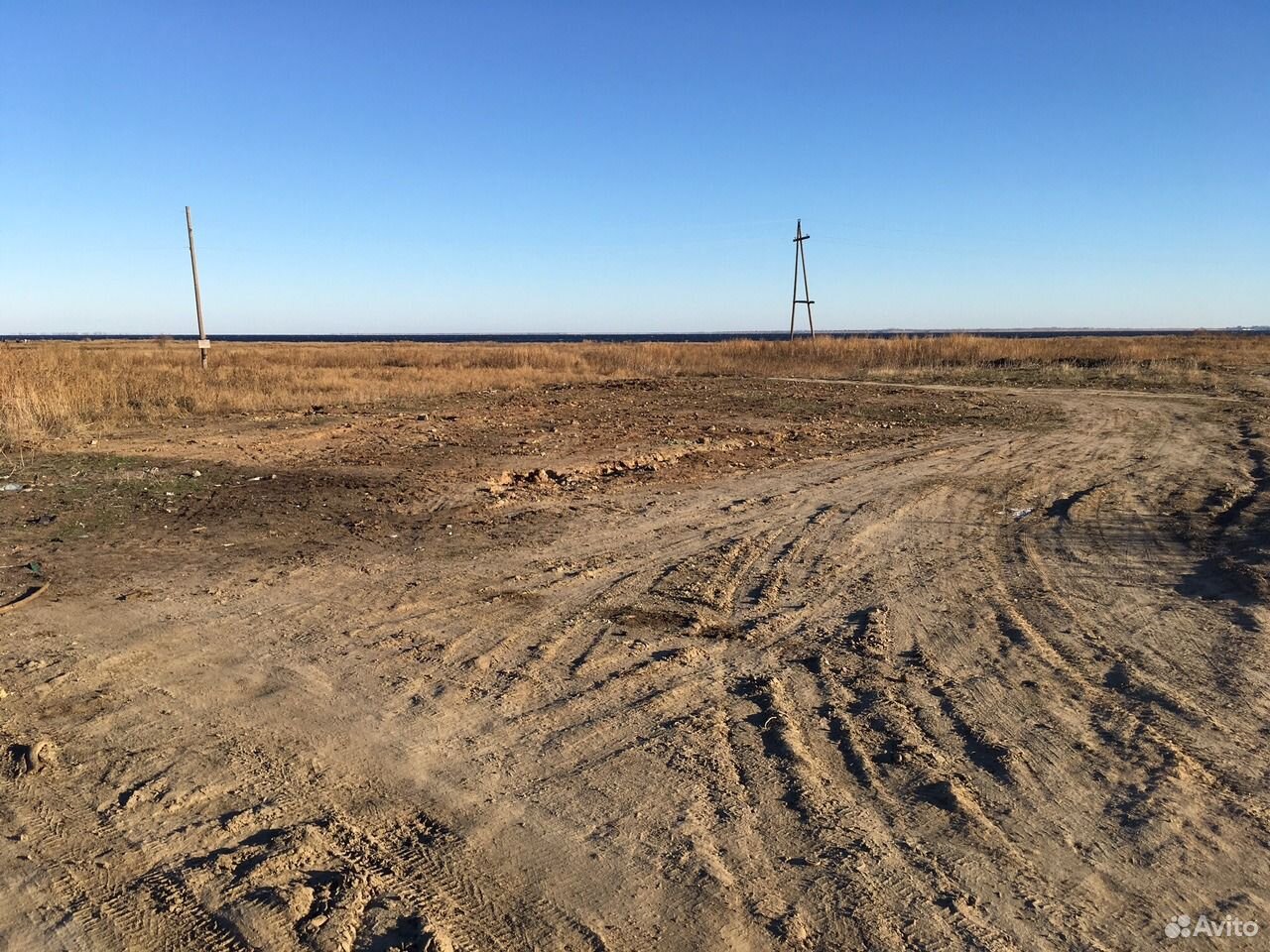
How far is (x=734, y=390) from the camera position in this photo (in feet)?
85.9

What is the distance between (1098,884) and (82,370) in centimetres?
2513

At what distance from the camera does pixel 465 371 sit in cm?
3428

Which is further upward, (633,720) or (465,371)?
(633,720)

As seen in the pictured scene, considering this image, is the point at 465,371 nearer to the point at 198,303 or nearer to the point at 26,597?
the point at 198,303

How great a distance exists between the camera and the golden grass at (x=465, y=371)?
18.8 metres

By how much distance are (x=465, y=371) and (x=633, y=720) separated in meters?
30.6

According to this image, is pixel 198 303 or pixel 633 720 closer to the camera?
pixel 633 720

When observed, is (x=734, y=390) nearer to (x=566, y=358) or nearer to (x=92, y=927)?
(x=566, y=358)

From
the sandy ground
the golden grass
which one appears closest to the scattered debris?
Result: the sandy ground

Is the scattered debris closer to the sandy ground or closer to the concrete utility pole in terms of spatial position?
the sandy ground

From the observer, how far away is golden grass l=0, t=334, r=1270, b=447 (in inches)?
741

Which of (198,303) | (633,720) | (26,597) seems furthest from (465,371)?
(633,720)

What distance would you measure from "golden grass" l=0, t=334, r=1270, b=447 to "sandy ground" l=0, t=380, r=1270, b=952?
30.6 feet

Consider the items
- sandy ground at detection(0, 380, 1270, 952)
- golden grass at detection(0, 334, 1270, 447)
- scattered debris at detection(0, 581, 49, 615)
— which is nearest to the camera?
sandy ground at detection(0, 380, 1270, 952)
